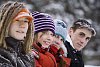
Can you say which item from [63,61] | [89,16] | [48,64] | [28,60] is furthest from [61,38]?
[89,16]

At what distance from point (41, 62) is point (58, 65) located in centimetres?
54

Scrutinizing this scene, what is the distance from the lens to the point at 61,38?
5402mm

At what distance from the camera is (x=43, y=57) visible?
4844mm

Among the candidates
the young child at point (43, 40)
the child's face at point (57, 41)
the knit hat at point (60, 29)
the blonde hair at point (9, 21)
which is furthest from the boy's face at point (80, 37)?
the blonde hair at point (9, 21)

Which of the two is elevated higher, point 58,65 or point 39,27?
point 39,27

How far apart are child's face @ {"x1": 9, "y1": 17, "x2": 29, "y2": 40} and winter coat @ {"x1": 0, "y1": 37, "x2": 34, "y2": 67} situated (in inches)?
2.1

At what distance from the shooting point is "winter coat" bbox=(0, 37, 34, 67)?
13.4 feet

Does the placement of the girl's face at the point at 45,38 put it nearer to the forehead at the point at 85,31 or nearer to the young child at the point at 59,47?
the young child at the point at 59,47

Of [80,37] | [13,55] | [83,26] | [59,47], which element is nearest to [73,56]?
[80,37]

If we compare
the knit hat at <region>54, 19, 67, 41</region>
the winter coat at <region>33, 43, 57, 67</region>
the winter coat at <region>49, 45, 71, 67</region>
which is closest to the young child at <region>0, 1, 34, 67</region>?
the winter coat at <region>33, 43, 57, 67</region>

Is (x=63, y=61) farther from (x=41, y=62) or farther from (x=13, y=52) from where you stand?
(x=13, y=52)

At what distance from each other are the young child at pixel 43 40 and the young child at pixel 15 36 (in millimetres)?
330

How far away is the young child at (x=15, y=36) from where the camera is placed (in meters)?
4.14

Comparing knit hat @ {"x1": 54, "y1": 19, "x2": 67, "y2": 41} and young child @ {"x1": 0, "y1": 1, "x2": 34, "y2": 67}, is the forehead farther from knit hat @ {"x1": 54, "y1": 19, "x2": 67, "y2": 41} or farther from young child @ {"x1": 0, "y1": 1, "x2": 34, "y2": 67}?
young child @ {"x1": 0, "y1": 1, "x2": 34, "y2": 67}
